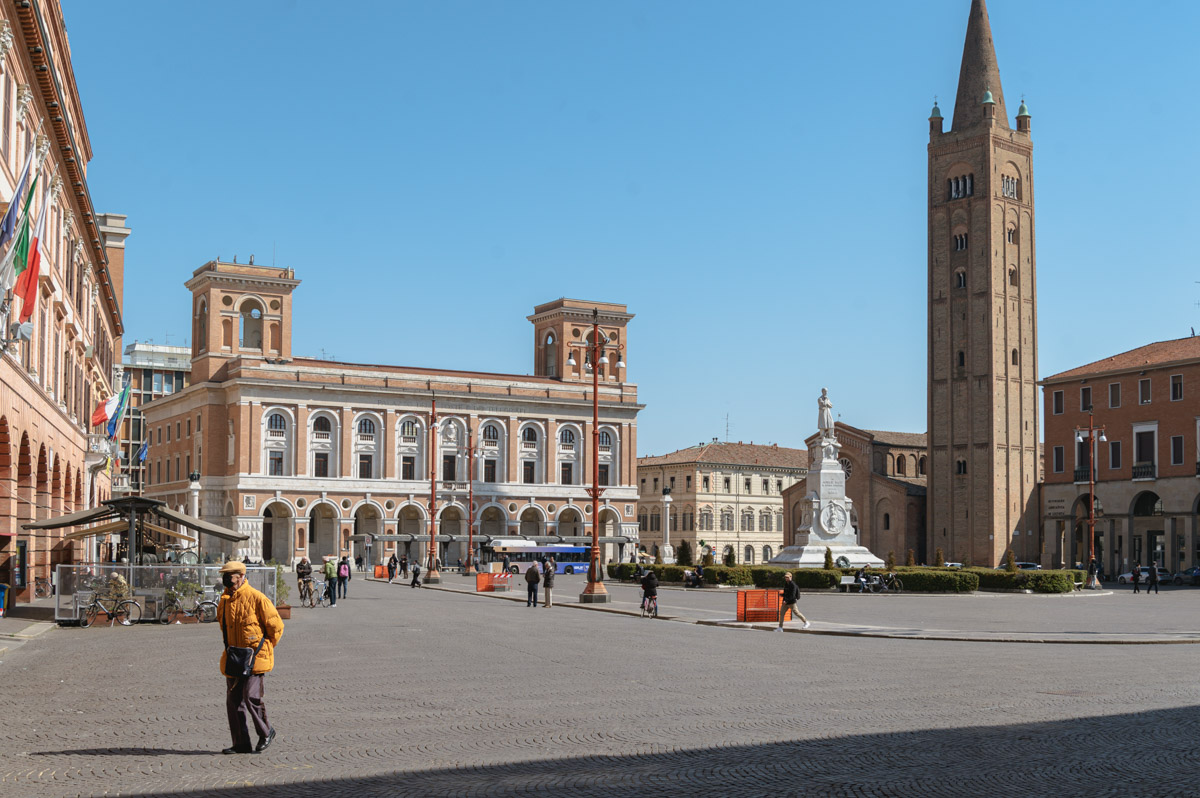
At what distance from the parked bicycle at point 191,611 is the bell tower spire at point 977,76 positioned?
76868mm

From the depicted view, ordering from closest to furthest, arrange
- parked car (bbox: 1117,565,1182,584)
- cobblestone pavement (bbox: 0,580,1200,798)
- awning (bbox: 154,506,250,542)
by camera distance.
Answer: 1. cobblestone pavement (bbox: 0,580,1200,798)
2. awning (bbox: 154,506,250,542)
3. parked car (bbox: 1117,565,1182,584)

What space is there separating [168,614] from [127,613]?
3.09 feet

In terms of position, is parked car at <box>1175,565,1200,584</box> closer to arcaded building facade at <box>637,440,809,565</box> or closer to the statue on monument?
the statue on monument

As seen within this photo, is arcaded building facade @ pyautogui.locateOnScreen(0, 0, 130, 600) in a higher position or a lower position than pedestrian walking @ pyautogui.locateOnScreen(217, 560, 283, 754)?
higher

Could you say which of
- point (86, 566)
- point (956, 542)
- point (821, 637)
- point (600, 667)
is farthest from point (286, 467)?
point (600, 667)

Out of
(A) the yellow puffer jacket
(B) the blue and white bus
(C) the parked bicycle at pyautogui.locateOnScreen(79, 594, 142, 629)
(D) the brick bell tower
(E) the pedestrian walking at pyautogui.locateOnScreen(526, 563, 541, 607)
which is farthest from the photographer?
(B) the blue and white bus

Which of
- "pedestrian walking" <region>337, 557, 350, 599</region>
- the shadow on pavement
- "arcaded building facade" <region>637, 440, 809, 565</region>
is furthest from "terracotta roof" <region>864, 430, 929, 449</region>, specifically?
the shadow on pavement

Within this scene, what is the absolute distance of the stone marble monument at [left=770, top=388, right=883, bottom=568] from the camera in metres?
57.8

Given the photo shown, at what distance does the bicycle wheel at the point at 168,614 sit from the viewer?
29938 mm

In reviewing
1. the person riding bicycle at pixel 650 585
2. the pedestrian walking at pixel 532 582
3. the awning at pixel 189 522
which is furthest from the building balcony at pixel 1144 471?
the awning at pixel 189 522

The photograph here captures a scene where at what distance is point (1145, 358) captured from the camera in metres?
75.2

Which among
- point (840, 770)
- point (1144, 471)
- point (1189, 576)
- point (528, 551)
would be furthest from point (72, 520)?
point (1144, 471)

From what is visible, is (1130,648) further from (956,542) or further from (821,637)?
(956,542)

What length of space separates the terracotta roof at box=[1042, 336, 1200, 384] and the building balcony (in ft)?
18.5
